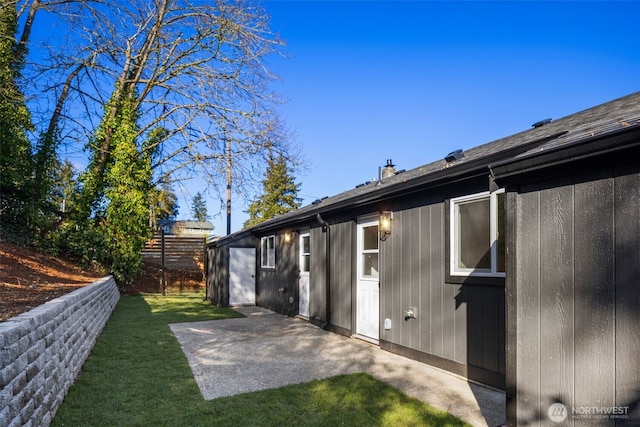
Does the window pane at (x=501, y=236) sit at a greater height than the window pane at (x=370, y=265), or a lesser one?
greater

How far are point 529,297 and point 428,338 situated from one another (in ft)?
8.42

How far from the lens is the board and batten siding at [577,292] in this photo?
2303mm

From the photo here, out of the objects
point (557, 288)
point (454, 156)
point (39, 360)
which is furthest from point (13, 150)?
point (557, 288)

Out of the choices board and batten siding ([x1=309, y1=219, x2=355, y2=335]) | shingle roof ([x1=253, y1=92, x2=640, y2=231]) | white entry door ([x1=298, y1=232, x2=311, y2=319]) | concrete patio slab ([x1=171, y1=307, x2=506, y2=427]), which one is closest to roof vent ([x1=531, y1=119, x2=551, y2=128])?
shingle roof ([x1=253, y1=92, x2=640, y2=231])

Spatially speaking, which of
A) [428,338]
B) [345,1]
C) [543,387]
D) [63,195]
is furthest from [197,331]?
[63,195]

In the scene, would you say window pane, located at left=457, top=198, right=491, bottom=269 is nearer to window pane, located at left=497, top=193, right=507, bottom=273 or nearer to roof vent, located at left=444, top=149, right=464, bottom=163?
window pane, located at left=497, top=193, right=507, bottom=273

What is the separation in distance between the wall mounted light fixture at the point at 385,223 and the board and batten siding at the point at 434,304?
0.27ft

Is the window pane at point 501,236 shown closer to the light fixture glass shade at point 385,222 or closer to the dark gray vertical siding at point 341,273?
the light fixture glass shade at point 385,222

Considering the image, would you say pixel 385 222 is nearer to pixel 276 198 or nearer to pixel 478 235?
pixel 478 235

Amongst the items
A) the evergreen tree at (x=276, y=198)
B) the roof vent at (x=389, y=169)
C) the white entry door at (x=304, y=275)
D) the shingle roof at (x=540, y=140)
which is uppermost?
the evergreen tree at (x=276, y=198)

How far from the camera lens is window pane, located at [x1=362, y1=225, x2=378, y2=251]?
268 inches

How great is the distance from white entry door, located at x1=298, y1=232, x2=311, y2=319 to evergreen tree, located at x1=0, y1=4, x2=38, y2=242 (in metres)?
8.56

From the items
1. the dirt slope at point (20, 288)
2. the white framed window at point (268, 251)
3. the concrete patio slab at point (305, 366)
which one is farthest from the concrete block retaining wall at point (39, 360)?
the white framed window at point (268, 251)

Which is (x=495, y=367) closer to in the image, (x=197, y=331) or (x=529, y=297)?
(x=529, y=297)
